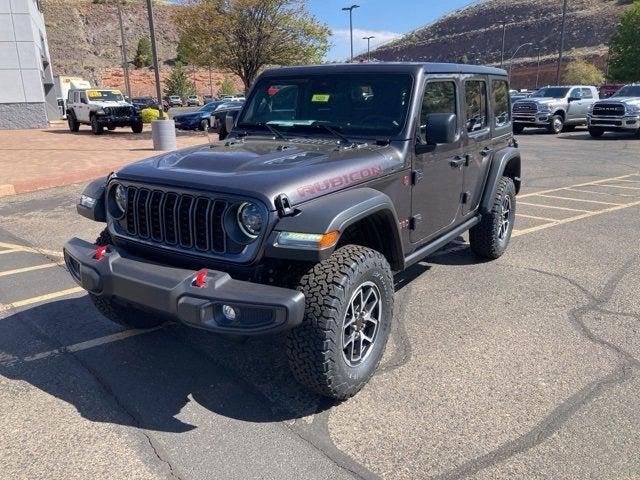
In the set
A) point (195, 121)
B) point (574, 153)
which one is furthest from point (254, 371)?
point (195, 121)

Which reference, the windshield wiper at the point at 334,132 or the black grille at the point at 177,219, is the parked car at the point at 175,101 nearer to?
the windshield wiper at the point at 334,132

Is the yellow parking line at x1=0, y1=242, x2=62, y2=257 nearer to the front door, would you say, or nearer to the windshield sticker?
the windshield sticker

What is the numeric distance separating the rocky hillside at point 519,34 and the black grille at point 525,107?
2035 inches

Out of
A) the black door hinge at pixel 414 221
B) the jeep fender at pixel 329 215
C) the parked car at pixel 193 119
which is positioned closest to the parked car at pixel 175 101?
the parked car at pixel 193 119

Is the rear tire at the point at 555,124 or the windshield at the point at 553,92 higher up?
the windshield at the point at 553,92

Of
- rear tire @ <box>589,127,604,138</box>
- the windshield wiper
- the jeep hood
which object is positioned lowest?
rear tire @ <box>589,127,604,138</box>

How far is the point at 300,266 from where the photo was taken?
3.01 metres

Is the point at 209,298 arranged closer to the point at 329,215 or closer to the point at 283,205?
the point at 283,205

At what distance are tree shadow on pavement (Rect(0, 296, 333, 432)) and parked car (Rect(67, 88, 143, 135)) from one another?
59.7 feet

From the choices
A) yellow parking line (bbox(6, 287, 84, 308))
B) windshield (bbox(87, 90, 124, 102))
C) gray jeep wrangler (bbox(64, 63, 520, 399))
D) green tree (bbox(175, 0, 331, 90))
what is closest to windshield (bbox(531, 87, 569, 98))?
green tree (bbox(175, 0, 331, 90))

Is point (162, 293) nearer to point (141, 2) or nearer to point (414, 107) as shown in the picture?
point (414, 107)

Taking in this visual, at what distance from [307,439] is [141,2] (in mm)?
128571

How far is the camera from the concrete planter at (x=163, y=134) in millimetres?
14945

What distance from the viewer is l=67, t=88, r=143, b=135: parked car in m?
20.8
